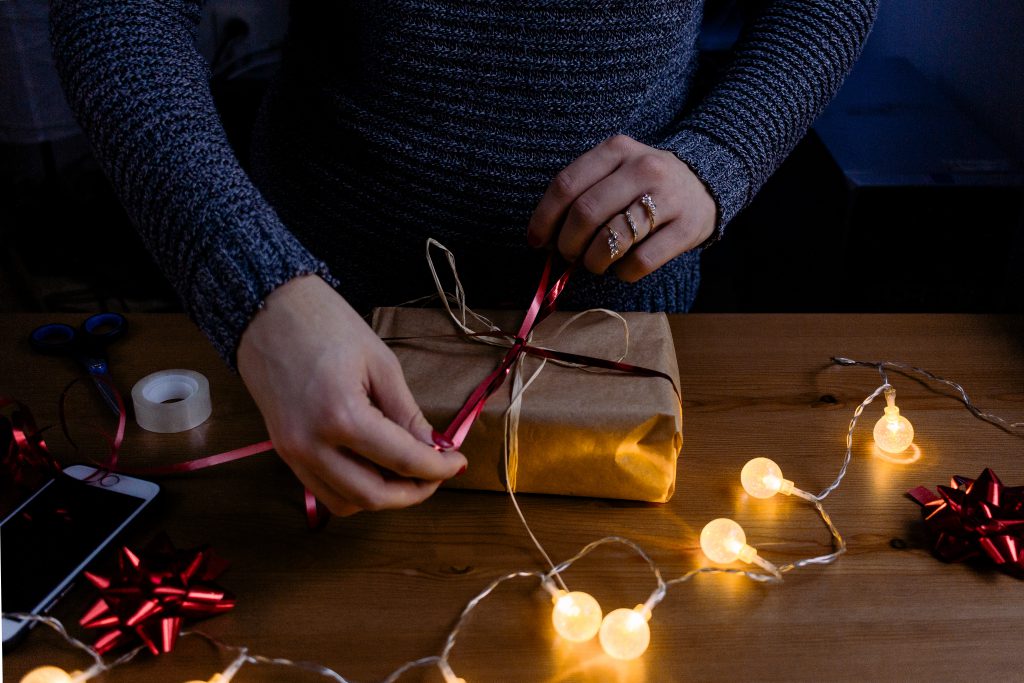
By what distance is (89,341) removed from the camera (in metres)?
0.83

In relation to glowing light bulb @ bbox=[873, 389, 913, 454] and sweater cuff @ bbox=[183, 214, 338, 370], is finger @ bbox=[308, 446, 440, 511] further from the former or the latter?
glowing light bulb @ bbox=[873, 389, 913, 454]

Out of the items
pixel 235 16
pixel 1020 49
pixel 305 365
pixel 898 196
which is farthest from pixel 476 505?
pixel 235 16

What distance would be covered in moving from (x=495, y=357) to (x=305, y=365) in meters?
0.21

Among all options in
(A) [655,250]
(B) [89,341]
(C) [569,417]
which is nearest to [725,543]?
(C) [569,417]

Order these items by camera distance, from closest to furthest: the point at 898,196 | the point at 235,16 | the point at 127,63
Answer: the point at 127,63 → the point at 898,196 → the point at 235,16

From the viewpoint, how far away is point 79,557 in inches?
23.8

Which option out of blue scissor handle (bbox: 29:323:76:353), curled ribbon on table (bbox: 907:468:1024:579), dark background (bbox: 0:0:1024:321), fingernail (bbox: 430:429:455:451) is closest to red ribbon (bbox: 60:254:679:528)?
fingernail (bbox: 430:429:455:451)

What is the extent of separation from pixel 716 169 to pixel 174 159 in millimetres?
464

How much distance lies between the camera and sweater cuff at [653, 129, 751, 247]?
74 centimetres

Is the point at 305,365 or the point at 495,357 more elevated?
the point at 305,365

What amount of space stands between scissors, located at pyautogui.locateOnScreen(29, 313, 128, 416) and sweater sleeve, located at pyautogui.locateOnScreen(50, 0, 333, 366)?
0.75 feet

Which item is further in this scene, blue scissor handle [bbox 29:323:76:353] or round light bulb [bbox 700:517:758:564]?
blue scissor handle [bbox 29:323:76:353]

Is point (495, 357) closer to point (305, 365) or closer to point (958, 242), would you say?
point (305, 365)

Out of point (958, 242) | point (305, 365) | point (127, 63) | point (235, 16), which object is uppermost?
point (127, 63)
